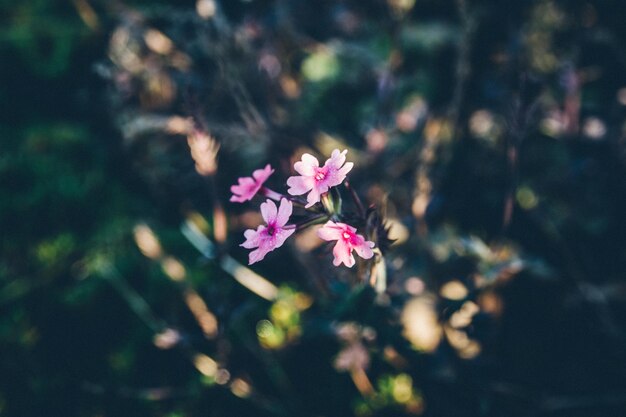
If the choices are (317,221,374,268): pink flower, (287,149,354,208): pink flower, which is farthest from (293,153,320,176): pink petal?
(317,221,374,268): pink flower

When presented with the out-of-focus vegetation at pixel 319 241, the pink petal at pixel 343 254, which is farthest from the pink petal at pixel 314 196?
the out-of-focus vegetation at pixel 319 241

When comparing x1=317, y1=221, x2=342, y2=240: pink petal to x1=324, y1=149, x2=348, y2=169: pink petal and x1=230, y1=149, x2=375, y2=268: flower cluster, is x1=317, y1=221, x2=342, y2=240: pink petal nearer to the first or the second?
x1=230, y1=149, x2=375, y2=268: flower cluster

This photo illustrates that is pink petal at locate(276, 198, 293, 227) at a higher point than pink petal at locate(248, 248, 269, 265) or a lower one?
higher

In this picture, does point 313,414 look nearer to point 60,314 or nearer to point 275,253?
point 275,253

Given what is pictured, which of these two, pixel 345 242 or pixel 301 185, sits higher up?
pixel 301 185

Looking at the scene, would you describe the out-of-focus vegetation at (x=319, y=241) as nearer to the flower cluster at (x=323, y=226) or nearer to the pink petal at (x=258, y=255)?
the flower cluster at (x=323, y=226)

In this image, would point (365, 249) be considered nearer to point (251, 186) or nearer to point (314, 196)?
point (314, 196)

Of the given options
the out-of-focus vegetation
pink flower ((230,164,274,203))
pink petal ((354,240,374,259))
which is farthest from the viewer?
the out-of-focus vegetation

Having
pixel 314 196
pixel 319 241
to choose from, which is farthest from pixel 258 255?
pixel 319 241
